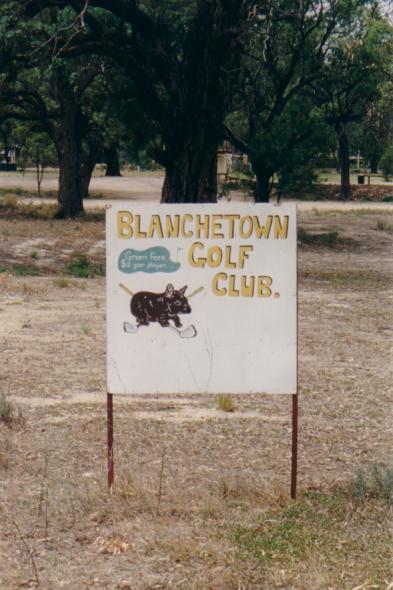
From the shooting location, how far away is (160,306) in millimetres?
6656

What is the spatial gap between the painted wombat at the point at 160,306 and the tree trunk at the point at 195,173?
46.7 ft

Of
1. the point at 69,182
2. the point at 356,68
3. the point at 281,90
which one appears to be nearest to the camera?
the point at 281,90

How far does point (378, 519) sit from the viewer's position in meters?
6.31

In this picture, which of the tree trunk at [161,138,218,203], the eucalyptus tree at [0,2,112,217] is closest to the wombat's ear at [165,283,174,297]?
the tree trunk at [161,138,218,203]

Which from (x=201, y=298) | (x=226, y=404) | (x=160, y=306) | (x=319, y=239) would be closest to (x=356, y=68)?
(x=319, y=239)

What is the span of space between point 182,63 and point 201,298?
571 inches

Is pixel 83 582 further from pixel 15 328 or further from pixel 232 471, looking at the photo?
pixel 15 328

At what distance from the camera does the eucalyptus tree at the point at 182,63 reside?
19.9 metres

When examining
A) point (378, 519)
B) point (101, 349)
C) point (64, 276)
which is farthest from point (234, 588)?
point (64, 276)

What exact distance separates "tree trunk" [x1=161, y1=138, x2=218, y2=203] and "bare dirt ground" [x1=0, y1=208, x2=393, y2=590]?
699cm

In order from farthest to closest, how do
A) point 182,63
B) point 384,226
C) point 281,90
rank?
point 384,226 → point 281,90 → point 182,63

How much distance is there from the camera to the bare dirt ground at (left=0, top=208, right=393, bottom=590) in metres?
5.63

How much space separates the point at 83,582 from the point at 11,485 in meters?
1.78

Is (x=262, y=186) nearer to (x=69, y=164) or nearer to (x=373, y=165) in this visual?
(x=69, y=164)
